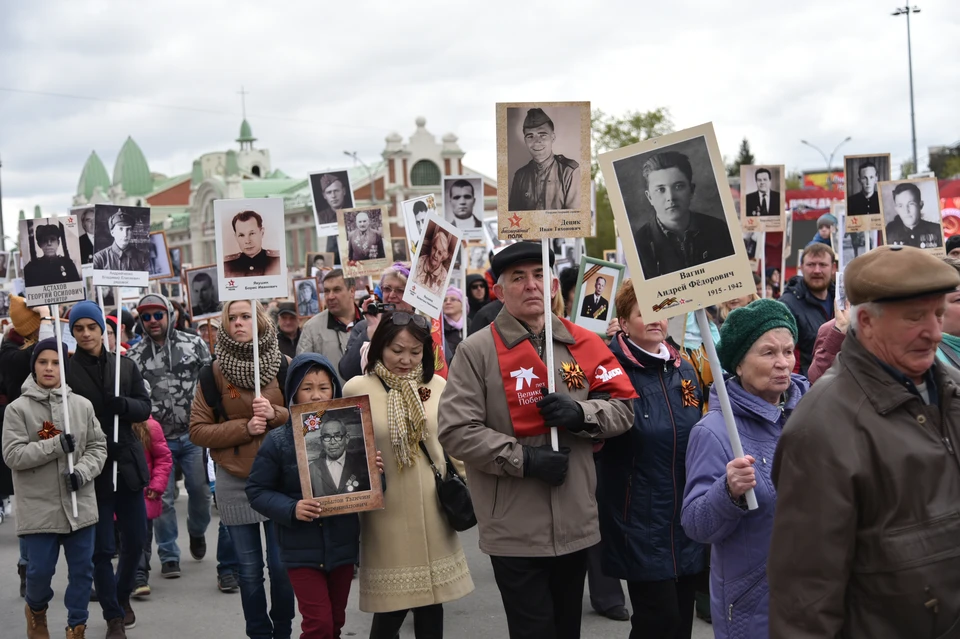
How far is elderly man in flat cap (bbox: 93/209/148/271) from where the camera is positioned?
8391 mm

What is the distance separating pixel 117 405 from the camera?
273 inches

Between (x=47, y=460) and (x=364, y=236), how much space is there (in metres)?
5.63

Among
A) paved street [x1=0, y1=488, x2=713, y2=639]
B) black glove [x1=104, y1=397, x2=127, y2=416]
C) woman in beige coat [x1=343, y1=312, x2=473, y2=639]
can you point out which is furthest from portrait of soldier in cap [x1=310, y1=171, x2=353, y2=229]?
woman in beige coat [x1=343, y1=312, x2=473, y2=639]

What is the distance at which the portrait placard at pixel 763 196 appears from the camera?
1211 cm

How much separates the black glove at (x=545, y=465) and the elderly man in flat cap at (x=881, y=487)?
1902mm

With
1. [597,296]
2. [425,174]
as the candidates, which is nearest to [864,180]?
[597,296]

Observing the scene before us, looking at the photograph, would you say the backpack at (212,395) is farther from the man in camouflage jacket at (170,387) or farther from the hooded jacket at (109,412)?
the man in camouflage jacket at (170,387)

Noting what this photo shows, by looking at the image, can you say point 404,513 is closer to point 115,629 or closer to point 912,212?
point 115,629

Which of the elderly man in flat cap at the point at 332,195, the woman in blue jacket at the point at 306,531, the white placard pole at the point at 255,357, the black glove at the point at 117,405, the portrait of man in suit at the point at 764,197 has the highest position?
the elderly man in flat cap at the point at 332,195

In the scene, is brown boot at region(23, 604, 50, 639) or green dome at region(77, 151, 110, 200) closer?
brown boot at region(23, 604, 50, 639)

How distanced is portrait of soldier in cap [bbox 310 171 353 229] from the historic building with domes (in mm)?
55445

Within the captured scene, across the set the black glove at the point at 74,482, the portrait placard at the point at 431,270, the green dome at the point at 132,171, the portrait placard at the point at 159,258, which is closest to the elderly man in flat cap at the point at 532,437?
the portrait placard at the point at 431,270

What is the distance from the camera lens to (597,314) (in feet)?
23.6

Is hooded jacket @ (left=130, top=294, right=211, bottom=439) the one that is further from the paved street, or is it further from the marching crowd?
the paved street
